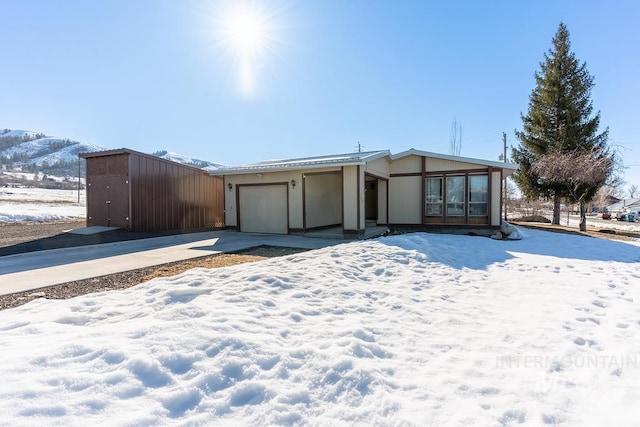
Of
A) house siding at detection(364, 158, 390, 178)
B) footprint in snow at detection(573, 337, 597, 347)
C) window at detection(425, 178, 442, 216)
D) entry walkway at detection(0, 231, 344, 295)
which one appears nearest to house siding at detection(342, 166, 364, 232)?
house siding at detection(364, 158, 390, 178)

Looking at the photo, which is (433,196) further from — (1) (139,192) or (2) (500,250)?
(1) (139,192)

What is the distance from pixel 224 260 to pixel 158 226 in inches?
284

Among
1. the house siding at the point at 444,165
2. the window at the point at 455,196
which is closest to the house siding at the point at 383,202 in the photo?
the house siding at the point at 444,165

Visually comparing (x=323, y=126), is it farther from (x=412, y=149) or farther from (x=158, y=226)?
(x=158, y=226)

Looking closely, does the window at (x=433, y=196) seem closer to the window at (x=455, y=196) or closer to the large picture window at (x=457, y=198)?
the large picture window at (x=457, y=198)

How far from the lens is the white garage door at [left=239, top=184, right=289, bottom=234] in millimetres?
12078

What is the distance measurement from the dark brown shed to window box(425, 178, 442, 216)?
10.1 metres

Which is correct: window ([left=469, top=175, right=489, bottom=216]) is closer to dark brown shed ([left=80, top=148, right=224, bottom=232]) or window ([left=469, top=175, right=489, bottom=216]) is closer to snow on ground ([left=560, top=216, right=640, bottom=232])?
dark brown shed ([left=80, top=148, right=224, bottom=232])

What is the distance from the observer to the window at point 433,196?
12.6 meters

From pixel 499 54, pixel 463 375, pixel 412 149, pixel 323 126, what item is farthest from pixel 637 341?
pixel 323 126

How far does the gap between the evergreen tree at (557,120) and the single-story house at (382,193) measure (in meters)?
9.20

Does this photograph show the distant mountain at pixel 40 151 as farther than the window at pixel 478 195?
Yes

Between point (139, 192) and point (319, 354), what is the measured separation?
38.7 ft

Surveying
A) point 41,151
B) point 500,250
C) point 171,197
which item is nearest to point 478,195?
point 500,250
